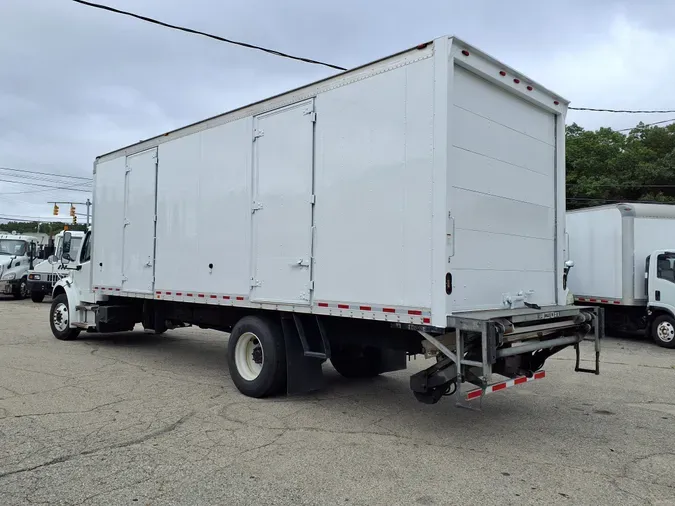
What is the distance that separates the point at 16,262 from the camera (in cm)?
2372

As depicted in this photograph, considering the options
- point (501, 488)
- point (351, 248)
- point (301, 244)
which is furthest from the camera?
point (301, 244)

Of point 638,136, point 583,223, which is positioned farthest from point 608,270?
point 638,136

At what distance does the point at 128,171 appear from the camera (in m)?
9.84

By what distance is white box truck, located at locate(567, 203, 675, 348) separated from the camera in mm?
12930

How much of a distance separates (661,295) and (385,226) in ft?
33.4

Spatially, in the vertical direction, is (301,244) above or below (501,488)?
above

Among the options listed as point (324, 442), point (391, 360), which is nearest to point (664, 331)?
point (391, 360)

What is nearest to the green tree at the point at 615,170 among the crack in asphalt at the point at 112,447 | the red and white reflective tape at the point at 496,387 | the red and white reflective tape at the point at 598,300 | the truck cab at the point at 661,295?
the red and white reflective tape at the point at 598,300

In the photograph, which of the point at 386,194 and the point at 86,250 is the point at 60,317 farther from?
the point at 386,194

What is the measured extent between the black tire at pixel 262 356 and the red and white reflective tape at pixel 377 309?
95cm

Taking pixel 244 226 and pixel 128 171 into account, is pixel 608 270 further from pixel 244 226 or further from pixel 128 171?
pixel 128 171

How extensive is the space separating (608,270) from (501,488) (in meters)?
11.1

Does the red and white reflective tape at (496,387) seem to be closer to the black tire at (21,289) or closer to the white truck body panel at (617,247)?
the white truck body panel at (617,247)

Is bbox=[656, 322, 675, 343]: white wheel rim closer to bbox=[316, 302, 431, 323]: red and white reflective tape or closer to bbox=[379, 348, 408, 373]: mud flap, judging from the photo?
bbox=[379, 348, 408, 373]: mud flap
